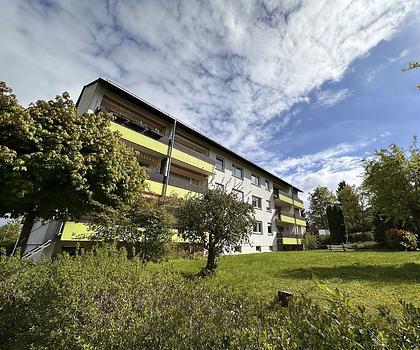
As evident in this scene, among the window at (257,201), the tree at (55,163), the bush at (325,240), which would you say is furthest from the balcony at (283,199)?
the tree at (55,163)

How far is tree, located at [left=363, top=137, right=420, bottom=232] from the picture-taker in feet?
43.8

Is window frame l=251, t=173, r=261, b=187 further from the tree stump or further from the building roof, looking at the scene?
the tree stump

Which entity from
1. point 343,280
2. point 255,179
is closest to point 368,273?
point 343,280

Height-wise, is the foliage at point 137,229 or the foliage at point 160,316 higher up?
the foliage at point 137,229

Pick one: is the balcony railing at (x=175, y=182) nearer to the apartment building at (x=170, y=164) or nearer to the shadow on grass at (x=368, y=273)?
the apartment building at (x=170, y=164)

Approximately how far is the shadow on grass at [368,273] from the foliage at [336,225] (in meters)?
26.7

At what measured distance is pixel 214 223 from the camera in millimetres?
10930

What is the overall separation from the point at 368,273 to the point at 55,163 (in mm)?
14116

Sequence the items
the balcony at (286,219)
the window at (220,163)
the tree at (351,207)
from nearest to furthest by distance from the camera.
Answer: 1. the window at (220,163)
2. the balcony at (286,219)
3. the tree at (351,207)

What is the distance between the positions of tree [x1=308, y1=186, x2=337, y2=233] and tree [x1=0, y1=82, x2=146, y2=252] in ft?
199

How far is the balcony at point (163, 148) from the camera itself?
17.5 meters

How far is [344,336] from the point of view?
180cm

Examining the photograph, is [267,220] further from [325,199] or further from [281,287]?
[325,199]

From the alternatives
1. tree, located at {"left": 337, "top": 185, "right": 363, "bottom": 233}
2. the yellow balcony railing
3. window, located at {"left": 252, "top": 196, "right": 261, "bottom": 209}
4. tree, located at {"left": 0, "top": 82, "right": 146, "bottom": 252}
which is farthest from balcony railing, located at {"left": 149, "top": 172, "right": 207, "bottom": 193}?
tree, located at {"left": 337, "top": 185, "right": 363, "bottom": 233}
